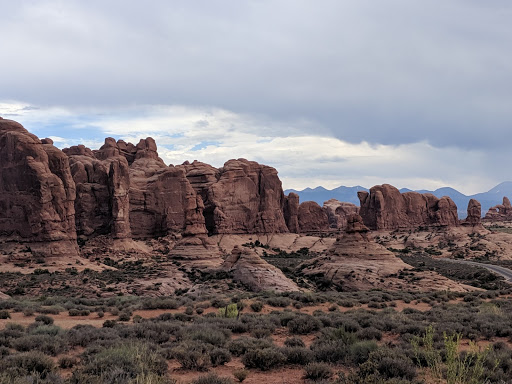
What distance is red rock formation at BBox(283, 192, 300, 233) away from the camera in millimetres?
102500

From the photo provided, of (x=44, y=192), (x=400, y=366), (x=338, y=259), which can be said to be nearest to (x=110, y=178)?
(x=44, y=192)

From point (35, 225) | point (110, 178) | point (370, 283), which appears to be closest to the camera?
point (370, 283)

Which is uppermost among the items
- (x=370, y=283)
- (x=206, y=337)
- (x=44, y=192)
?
(x=44, y=192)

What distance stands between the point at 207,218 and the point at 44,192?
3700 cm

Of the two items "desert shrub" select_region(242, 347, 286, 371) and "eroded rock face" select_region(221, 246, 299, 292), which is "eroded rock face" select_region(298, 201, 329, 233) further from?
"desert shrub" select_region(242, 347, 286, 371)

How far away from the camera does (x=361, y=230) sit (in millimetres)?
49406

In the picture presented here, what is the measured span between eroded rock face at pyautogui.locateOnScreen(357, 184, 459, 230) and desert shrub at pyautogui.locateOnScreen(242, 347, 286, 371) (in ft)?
322

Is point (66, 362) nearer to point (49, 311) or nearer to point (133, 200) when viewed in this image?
point (49, 311)

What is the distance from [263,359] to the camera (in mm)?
10789

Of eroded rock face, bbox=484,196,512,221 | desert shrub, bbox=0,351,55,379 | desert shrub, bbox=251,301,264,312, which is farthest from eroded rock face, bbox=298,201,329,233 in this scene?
desert shrub, bbox=0,351,55,379

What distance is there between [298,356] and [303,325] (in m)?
4.76

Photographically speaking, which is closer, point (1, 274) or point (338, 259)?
point (1, 274)

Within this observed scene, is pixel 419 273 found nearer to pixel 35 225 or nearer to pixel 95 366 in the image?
pixel 95 366

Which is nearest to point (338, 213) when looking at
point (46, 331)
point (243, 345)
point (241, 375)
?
point (46, 331)
